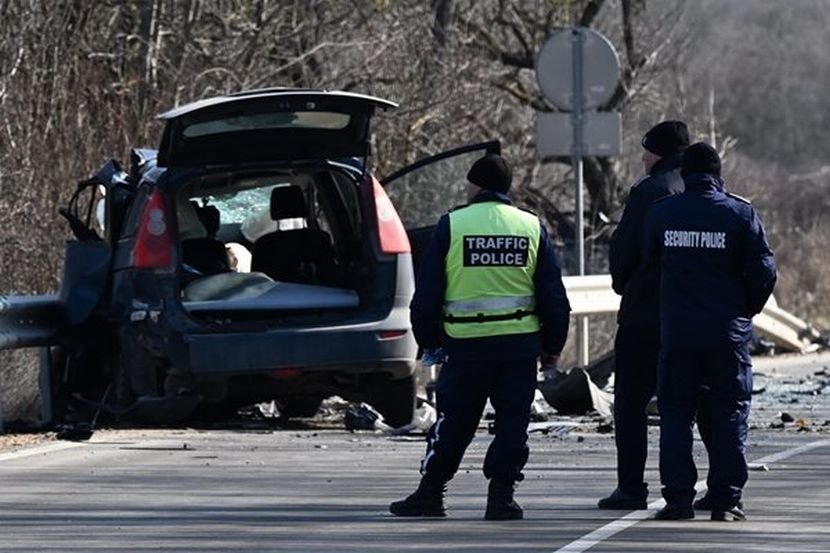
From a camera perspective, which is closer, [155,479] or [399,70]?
[155,479]

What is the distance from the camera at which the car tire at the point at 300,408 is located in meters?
16.2

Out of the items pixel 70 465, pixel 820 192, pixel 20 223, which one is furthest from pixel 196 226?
pixel 820 192

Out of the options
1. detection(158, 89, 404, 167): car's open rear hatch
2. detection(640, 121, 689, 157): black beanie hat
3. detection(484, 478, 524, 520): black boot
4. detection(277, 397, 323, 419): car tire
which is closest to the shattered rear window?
detection(158, 89, 404, 167): car's open rear hatch

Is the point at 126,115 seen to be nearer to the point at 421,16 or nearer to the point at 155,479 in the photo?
the point at 421,16

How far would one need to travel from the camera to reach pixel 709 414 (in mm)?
10820

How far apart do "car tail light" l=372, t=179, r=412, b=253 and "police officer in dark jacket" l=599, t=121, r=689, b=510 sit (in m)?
3.56

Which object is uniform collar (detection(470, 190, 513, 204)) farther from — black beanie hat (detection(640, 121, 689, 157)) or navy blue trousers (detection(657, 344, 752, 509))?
navy blue trousers (detection(657, 344, 752, 509))

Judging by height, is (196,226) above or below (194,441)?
above

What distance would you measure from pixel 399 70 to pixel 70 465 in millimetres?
12365

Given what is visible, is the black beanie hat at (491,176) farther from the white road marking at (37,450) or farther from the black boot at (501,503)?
the white road marking at (37,450)

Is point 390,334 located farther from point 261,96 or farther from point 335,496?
point 335,496

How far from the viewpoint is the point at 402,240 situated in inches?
579

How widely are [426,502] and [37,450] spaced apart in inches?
150

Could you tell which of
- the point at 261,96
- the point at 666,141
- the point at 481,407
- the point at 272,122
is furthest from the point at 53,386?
the point at 666,141
